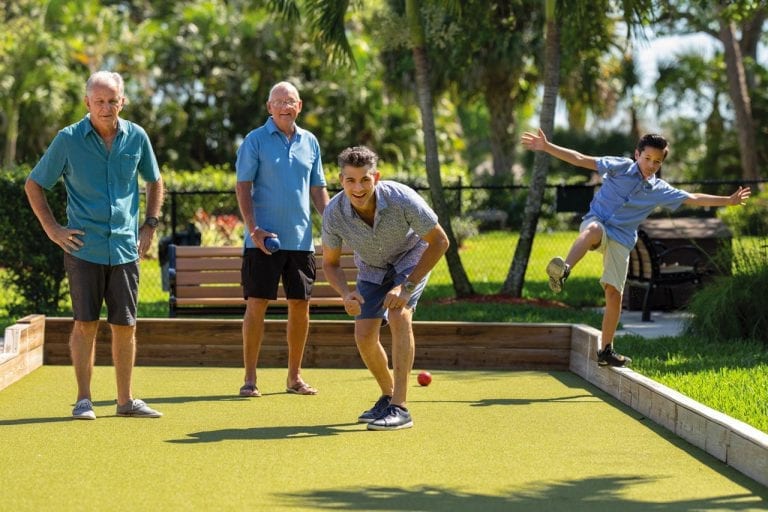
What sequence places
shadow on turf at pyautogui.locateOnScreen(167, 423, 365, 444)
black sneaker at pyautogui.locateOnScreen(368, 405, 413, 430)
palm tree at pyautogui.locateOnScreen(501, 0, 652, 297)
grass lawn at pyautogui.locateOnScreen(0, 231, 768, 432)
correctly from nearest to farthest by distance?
shadow on turf at pyautogui.locateOnScreen(167, 423, 365, 444)
black sneaker at pyautogui.locateOnScreen(368, 405, 413, 430)
grass lawn at pyautogui.locateOnScreen(0, 231, 768, 432)
palm tree at pyautogui.locateOnScreen(501, 0, 652, 297)

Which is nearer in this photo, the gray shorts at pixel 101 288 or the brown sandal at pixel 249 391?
the gray shorts at pixel 101 288

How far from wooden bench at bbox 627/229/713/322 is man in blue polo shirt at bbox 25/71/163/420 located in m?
6.46

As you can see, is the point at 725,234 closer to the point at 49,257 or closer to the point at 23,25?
the point at 49,257

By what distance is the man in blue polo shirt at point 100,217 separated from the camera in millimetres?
7145

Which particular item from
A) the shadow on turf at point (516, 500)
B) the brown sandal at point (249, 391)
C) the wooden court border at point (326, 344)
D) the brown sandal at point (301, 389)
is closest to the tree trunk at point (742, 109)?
the wooden court border at point (326, 344)

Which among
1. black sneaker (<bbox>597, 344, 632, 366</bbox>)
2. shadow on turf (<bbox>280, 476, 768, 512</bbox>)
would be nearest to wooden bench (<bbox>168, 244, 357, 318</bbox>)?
black sneaker (<bbox>597, 344, 632, 366</bbox>)

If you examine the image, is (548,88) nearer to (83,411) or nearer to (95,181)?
(95,181)

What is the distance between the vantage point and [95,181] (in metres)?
7.17

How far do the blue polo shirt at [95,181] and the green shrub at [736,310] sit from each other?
17.1 ft

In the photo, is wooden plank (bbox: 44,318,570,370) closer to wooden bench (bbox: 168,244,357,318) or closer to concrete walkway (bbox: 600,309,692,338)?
wooden bench (bbox: 168,244,357,318)

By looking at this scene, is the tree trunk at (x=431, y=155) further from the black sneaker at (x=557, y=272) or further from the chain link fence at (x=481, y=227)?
the black sneaker at (x=557, y=272)

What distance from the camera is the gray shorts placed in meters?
7.25

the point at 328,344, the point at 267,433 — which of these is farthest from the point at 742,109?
the point at 267,433

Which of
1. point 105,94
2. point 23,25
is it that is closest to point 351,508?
point 105,94
